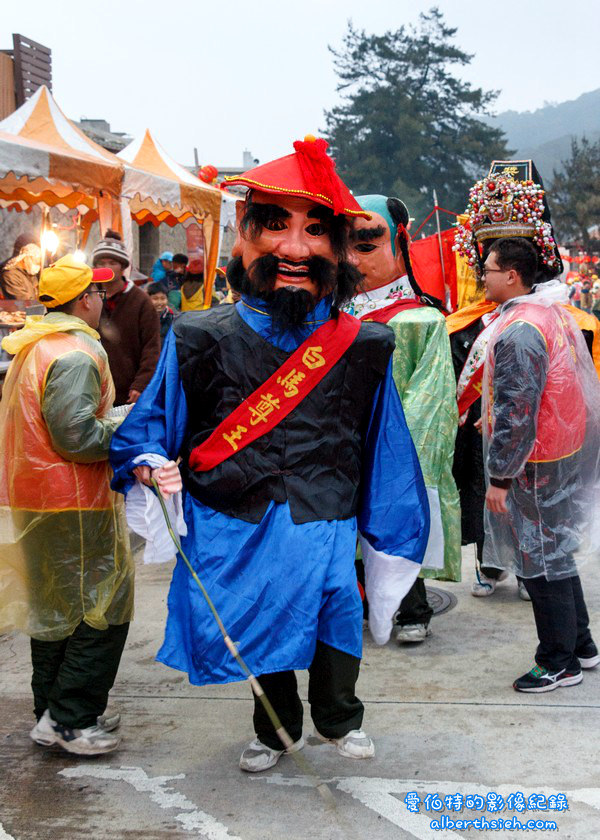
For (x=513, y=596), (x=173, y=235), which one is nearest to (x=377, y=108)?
(x=173, y=235)

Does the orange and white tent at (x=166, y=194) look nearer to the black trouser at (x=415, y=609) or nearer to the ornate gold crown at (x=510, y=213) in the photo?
the ornate gold crown at (x=510, y=213)

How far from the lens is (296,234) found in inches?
105

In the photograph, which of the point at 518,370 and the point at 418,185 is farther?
the point at 418,185

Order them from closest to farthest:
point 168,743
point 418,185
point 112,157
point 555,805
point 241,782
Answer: point 555,805 → point 241,782 → point 168,743 → point 112,157 → point 418,185

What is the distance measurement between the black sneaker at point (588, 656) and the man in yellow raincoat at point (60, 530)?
5.93 ft

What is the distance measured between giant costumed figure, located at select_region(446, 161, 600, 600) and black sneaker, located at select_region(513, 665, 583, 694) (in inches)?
35.8

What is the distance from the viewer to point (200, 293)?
10312 mm

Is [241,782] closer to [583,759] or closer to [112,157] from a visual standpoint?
[583,759]

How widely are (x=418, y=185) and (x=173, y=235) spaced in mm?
19740

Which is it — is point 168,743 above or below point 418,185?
below

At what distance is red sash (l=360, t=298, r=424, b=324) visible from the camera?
12.4 ft

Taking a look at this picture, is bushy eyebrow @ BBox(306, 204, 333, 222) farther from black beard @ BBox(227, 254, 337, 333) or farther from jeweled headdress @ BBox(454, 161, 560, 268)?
jeweled headdress @ BBox(454, 161, 560, 268)

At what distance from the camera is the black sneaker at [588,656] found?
3.57 m

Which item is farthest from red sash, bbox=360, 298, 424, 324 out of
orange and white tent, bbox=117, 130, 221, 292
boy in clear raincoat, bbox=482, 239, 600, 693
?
orange and white tent, bbox=117, 130, 221, 292
